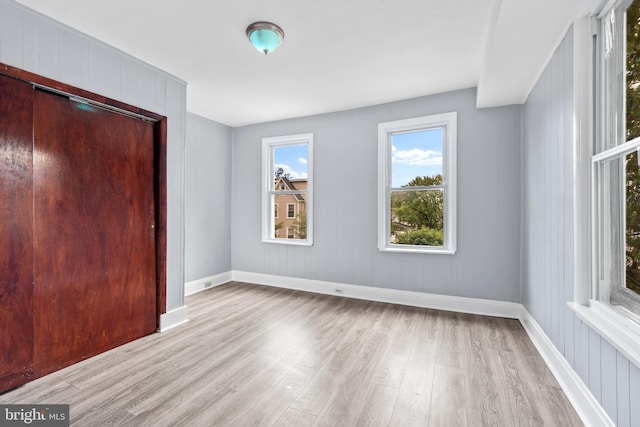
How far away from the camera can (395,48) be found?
2.60 m

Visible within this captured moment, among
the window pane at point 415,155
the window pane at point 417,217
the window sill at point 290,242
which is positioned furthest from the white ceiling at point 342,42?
the window sill at point 290,242

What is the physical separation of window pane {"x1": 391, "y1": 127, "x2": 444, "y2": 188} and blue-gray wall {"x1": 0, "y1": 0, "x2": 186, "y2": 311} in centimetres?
Result: 265

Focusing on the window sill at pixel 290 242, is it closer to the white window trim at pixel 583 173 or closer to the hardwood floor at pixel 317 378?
the hardwood floor at pixel 317 378

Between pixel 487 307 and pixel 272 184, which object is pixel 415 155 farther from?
pixel 272 184

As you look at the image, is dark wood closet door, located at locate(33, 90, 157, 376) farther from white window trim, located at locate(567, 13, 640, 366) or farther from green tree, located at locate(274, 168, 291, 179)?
white window trim, located at locate(567, 13, 640, 366)

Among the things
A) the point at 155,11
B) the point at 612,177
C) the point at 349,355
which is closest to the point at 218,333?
the point at 349,355

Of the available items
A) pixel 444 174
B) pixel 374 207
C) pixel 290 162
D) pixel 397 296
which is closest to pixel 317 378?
pixel 397 296

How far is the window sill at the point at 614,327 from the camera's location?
4.20 feet

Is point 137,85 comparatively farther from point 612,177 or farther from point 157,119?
point 612,177

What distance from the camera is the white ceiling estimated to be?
6.72 feet

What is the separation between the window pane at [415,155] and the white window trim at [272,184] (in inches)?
49.0

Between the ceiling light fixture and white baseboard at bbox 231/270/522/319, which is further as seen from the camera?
white baseboard at bbox 231/270/522/319

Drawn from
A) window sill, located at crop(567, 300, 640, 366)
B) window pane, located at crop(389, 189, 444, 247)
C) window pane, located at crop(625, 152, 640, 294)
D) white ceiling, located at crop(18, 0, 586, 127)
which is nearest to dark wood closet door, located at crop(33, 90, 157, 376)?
white ceiling, located at crop(18, 0, 586, 127)

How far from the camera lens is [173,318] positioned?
10.2 feet
